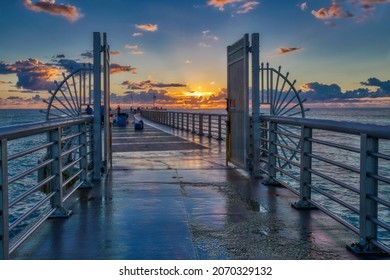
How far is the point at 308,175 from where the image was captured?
536cm

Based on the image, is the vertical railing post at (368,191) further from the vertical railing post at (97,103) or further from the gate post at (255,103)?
the vertical railing post at (97,103)

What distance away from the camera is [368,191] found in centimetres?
370

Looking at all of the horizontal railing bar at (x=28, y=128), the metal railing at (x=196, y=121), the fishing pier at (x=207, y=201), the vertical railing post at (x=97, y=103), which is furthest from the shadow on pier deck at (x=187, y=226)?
the metal railing at (x=196, y=121)

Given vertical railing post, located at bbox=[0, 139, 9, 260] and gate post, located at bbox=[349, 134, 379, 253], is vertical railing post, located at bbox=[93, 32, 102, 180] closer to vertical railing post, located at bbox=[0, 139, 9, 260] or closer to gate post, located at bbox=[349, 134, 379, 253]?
vertical railing post, located at bbox=[0, 139, 9, 260]

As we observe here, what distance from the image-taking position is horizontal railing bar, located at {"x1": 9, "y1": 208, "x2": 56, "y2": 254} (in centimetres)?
363

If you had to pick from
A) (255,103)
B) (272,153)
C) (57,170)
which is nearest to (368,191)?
(272,153)

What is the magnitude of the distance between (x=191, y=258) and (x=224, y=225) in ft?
3.53

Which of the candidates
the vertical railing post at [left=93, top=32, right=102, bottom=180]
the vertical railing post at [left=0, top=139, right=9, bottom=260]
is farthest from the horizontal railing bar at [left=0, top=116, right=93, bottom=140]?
the vertical railing post at [left=93, top=32, right=102, bottom=180]

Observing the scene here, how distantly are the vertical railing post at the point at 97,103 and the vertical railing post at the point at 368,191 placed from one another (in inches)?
193

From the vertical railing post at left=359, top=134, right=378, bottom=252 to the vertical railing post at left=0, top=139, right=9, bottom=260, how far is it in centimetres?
292

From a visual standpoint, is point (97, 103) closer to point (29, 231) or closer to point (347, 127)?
point (29, 231)

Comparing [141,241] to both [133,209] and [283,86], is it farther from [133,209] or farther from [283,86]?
[283,86]

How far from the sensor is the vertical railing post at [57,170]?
4.88 meters

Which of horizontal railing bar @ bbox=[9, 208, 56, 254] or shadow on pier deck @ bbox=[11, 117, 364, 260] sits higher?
horizontal railing bar @ bbox=[9, 208, 56, 254]
